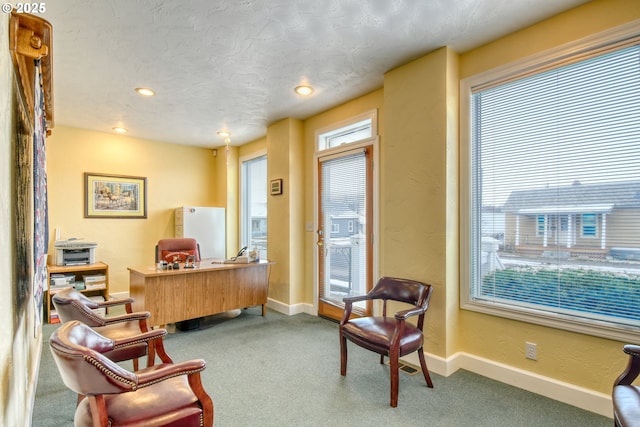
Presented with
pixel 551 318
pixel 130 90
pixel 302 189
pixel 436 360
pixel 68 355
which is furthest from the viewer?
pixel 302 189

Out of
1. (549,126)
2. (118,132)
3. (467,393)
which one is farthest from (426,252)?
(118,132)

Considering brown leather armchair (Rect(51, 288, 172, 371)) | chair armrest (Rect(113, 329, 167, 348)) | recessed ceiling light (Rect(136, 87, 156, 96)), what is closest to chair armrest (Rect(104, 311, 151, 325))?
brown leather armchair (Rect(51, 288, 172, 371))

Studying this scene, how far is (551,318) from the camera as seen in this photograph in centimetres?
234

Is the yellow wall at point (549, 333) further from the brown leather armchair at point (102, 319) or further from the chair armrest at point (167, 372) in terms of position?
the brown leather armchair at point (102, 319)

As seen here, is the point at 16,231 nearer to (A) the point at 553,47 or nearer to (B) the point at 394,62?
(B) the point at 394,62

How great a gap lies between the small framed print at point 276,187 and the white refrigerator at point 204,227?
1.54m

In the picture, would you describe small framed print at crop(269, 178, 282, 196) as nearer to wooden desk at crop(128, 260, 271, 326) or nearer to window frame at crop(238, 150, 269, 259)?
wooden desk at crop(128, 260, 271, 326)

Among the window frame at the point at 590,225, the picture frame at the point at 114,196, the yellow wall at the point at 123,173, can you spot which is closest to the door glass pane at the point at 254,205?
the yellow wall at the point at 123,173

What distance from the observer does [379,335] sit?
2373 mm

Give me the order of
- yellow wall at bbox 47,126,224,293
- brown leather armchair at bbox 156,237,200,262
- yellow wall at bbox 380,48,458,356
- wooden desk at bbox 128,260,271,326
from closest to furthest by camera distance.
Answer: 1. yellow wall at bbox 380,48,458,356
2. wooden desk at bbox 128,260,271,326
3. brown leather armchair at bbox 156,237,200,262
4. yellow wall at bbox 47,126,224,293

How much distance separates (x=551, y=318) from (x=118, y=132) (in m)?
5.79

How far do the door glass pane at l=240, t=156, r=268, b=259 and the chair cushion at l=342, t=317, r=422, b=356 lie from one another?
127 inches

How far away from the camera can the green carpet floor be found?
83.0 inches

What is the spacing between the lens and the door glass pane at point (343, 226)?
382 cm
